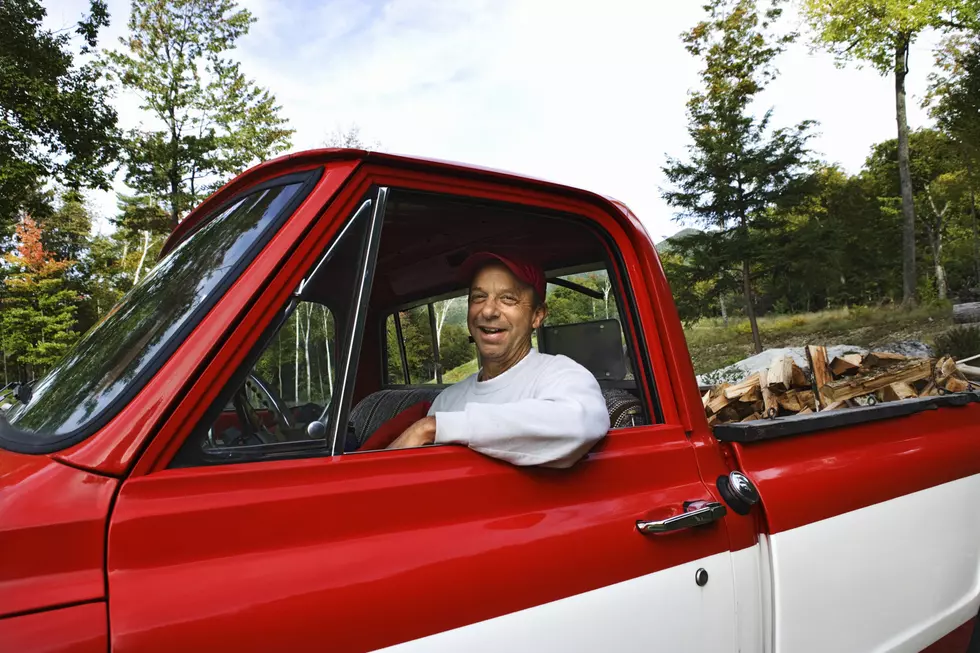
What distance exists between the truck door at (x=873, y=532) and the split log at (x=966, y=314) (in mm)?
18579

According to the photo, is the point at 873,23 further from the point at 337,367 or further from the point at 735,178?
the point at 337,367

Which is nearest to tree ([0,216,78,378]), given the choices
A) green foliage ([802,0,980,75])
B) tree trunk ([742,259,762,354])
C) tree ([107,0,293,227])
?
tree ([107,0,293,227])

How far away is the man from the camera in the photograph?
1.47 m

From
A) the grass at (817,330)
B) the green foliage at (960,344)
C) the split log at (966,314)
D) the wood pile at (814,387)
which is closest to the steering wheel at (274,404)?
the wood pile at (814,387)

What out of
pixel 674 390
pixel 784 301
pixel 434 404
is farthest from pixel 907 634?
pixel 784 301

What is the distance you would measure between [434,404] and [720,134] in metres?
17.3

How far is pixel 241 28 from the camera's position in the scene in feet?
67.5

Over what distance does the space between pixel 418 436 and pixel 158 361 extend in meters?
0.63

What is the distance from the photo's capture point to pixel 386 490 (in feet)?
4.30

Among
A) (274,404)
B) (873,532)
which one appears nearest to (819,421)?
(873,532)

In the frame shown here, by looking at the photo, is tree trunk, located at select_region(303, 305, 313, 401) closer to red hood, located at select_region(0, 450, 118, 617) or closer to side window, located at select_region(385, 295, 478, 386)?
red hood, located at select_region(0, 450, 118, 617)

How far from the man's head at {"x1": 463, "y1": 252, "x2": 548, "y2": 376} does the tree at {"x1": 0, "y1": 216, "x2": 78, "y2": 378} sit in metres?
35.1

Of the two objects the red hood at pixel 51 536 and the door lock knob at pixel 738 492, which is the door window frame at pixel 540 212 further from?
the door lock knob at pixel 738 492

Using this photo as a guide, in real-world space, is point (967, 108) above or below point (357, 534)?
above
